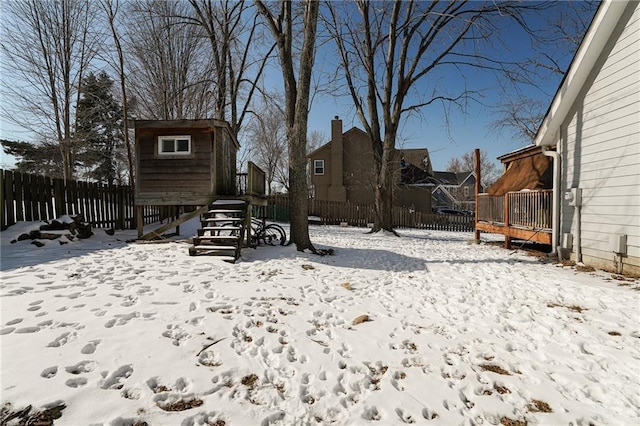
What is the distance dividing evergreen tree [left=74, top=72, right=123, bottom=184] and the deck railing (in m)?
23.9

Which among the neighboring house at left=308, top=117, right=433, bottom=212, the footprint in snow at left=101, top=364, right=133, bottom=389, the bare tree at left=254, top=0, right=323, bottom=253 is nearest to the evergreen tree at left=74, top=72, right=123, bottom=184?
the neighboring house at left=308, top=117, right=433, bottom=212

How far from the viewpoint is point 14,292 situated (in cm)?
388

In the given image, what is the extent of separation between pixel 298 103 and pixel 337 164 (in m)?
19.7

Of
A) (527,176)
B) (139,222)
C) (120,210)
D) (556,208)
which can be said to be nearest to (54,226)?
(139,222)

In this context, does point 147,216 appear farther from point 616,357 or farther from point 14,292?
point 616,357

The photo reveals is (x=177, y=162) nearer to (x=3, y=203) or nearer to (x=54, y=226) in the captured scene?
(x=54, y=226)

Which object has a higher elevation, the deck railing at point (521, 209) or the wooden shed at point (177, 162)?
the wooden shed at point (177, 162)

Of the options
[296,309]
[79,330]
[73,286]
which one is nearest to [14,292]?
[73,286]

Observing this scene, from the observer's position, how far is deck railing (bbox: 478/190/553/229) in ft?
26.4

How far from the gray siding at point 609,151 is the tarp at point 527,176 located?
66.5 inches

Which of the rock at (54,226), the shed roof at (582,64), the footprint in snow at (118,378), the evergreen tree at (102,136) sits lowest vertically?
the footprint in snow at (118,378)

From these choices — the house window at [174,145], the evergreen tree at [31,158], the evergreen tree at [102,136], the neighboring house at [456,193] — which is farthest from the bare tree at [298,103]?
the neighboring house at [456,193]

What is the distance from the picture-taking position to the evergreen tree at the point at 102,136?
20641 mm

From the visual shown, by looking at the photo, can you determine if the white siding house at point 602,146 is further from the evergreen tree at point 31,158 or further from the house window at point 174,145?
the evergreen tree at point 31,158
